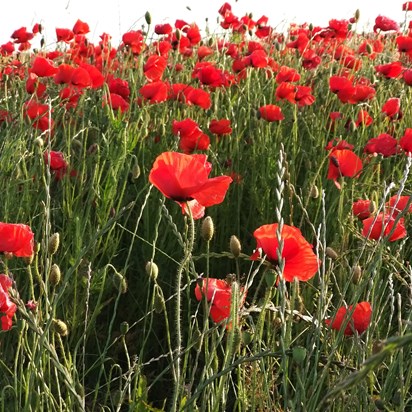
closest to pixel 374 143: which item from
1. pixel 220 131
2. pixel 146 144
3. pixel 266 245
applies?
pixel 220 131

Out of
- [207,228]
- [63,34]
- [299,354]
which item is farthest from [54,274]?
[63,34]

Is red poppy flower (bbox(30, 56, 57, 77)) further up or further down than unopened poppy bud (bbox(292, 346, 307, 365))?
further up

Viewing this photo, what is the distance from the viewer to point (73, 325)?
1995 mm

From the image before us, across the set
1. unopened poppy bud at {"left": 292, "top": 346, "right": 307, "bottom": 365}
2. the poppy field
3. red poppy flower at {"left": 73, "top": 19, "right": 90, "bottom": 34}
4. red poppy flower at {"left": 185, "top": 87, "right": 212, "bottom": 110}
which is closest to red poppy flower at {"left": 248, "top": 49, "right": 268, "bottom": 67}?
the poppy field

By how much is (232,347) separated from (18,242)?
400 mm

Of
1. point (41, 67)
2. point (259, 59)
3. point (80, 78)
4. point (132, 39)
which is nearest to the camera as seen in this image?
point (80, 78)

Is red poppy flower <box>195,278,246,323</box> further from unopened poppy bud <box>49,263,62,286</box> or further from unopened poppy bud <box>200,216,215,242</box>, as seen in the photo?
unopened poppy bud <box>49,263,62,286</box>

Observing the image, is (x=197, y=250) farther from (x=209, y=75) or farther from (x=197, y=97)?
(x=209, y=75)

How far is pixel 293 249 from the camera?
1327mm

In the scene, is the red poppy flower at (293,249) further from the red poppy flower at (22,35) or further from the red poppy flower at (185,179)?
the red poppy flower at (22,35)

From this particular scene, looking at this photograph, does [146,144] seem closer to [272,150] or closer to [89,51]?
[272,150]

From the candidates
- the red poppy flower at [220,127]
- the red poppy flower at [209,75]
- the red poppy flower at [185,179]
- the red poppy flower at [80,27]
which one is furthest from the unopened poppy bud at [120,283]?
the red poppy flower at [80,27]

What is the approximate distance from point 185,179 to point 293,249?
21 cm

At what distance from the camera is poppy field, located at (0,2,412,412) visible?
1.34 metres
